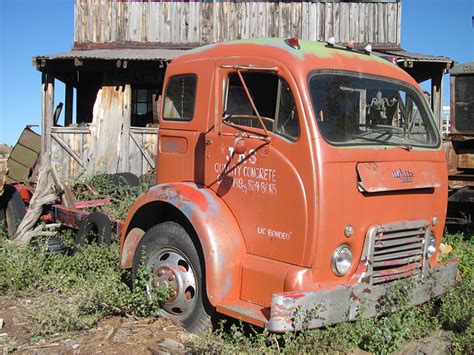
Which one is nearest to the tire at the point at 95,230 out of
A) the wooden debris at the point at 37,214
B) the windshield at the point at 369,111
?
the wooden debris at the point at 37,214

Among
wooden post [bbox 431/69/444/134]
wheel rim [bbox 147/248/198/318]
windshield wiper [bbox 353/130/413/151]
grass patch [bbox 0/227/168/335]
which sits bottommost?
grass patch [bbox 0/227/168/335]

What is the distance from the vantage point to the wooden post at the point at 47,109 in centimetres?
1319

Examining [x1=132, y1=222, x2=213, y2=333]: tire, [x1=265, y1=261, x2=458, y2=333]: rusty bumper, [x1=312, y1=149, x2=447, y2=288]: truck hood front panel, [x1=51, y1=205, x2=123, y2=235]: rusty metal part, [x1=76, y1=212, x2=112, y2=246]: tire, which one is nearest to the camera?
[x1=265, y1=261, x2=458, y2=333]: rusty bumper

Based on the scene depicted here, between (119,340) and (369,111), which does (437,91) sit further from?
(119,340)

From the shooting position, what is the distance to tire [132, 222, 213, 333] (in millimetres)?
4652

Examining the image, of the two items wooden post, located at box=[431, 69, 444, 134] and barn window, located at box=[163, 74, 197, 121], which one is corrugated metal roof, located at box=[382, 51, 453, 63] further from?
barn window, located at box=[163, 74, 197, 121]

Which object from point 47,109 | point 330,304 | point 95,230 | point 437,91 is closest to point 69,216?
point 95,230

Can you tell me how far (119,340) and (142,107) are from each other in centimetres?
1108

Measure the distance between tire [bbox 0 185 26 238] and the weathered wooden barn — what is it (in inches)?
175

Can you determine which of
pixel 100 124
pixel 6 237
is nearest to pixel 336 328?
pixel 6 237

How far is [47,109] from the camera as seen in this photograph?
13.3 metres

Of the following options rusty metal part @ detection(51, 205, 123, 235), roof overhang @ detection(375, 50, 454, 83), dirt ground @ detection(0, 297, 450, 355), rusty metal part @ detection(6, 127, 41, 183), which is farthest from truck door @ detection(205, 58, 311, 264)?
rusty metal part @ detection(6, 127, 41, 183)

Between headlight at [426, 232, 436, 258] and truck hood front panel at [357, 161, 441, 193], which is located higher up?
truck hood front panel at [357, 161, 441, 193]

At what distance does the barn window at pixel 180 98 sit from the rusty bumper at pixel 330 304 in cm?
211
